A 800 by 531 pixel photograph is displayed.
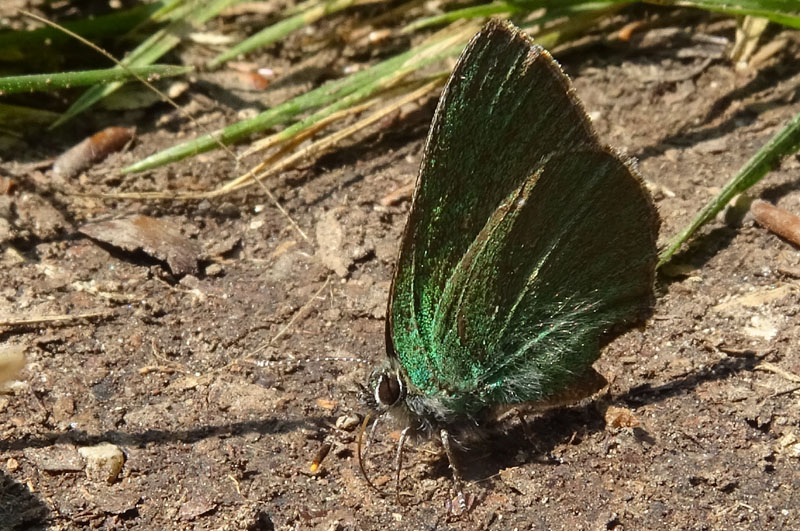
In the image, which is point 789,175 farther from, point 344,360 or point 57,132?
point 57,132

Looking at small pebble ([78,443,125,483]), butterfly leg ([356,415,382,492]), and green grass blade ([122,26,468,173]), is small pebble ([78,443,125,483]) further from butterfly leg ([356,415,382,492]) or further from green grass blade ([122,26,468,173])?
A: green grass blade ([122,26,468,173])

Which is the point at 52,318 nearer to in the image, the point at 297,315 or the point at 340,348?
the point at 297,315

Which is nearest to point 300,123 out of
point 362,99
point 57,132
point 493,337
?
point 362,99

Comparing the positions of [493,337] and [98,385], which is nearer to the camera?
[493,337]

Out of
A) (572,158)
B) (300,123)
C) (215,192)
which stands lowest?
(215,192)

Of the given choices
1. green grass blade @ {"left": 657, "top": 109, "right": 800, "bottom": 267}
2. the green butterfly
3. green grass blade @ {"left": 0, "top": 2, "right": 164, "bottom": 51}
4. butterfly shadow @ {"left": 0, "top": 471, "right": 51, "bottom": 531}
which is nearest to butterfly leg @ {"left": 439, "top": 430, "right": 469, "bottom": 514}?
the green butterfly
